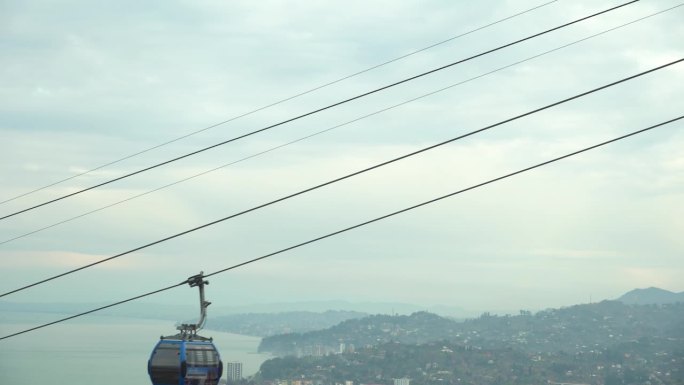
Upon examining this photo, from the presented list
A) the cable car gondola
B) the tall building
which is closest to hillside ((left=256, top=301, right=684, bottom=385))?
the tall building

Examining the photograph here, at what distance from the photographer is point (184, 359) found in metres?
21.1

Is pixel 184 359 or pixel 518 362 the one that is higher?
A: pixel 518 362

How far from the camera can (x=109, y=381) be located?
158 metres

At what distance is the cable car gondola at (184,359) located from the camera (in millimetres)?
21156

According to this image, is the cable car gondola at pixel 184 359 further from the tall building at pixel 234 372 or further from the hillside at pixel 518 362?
the tall building at pixel 234 372

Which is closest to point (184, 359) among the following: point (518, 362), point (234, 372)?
point (234, 372)

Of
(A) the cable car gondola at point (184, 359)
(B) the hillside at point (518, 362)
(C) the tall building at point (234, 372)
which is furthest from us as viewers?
(B) the hillside at point (518, 362)

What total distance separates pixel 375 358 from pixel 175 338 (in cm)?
15486

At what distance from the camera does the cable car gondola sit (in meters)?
21.2

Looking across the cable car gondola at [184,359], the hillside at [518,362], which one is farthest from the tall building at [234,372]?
the cable car gondola at [184,359]

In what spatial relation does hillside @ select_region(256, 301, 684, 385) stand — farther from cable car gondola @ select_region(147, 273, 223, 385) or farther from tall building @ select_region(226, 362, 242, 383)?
cable car gondola @ select_region(147, 273, 223, 385)

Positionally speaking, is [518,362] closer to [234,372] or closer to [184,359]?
[234,372]

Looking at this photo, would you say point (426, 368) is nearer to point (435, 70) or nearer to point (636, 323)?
point (636, 323)

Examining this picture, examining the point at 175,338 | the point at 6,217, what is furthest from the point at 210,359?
the point at 6,217
